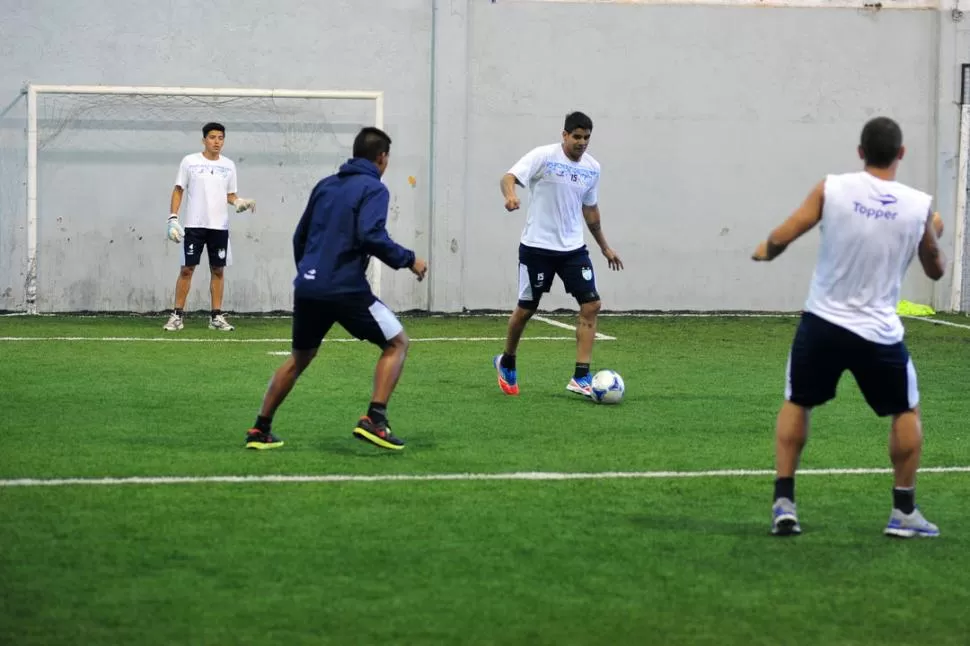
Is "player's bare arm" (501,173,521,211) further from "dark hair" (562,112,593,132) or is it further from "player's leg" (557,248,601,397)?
"player's leg" (557,248,601,397)

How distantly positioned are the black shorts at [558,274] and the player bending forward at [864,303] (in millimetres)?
4910

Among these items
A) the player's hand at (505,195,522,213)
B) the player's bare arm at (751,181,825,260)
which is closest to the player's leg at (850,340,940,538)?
the player's bare arm at (751,181,825,260)

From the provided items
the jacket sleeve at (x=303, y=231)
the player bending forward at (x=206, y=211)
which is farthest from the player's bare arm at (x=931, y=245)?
the player bending forward at (x=206, y=211)

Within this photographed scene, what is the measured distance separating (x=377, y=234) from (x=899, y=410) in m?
3.14

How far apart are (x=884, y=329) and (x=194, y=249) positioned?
1106 centimetres

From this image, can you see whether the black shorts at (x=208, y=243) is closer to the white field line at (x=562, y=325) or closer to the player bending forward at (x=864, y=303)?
the white field line at (x=562, y=325)

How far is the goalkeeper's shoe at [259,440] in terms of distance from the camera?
900 centimetres

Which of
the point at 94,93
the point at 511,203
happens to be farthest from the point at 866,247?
the point at 94,93

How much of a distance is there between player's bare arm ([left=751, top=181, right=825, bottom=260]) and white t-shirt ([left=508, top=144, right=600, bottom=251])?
511cm

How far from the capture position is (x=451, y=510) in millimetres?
7355

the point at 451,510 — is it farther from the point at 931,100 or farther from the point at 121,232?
the point at 931,100

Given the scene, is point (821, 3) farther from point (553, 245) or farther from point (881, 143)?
point (881, 143)

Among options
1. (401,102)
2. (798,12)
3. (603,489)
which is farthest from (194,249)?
(603,489)

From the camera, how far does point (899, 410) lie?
271 inches
